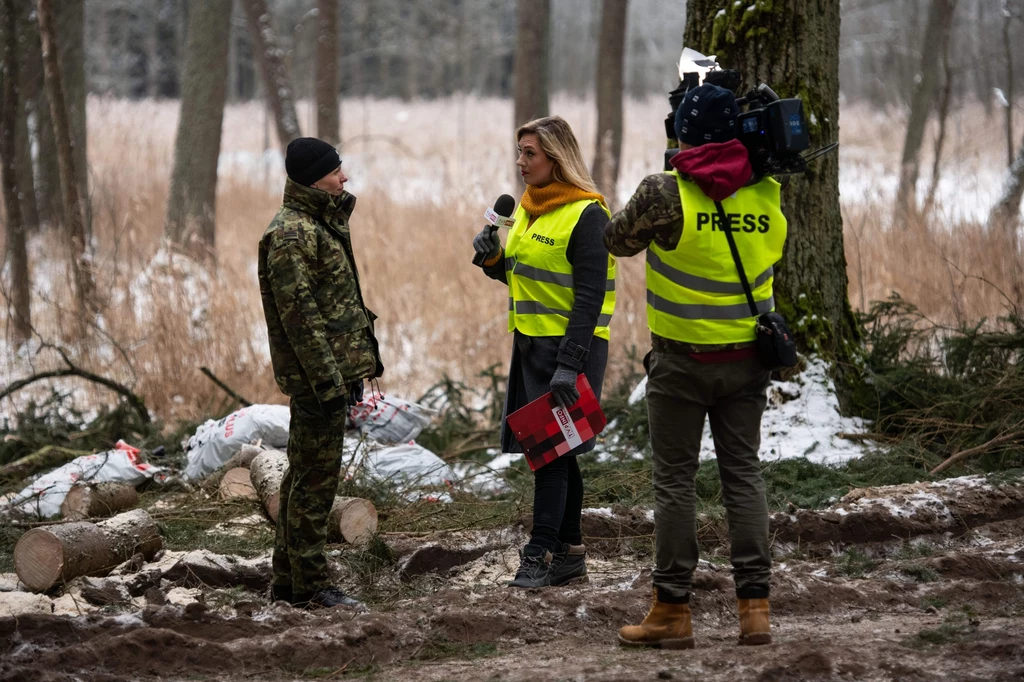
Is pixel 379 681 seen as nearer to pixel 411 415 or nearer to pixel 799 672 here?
pixel 799 672

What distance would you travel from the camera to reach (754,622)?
144 inches

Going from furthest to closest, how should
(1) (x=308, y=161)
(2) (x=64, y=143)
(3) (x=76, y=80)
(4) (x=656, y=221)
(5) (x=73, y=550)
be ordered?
1. (3) (x=76, y=80)
2. (2) (x=64, y=143)
3. (5) (x=73, y=550)
4. (1) (x=308, y=161)
5. (4) (x=656, y=221)

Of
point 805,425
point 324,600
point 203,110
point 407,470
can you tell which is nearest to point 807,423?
point 805,425

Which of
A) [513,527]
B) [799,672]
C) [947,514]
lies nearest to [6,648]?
[513,527]

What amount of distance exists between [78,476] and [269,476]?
1.50 metres

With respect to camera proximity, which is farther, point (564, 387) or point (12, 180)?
point (12, 180)

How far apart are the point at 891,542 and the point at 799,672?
1.96m

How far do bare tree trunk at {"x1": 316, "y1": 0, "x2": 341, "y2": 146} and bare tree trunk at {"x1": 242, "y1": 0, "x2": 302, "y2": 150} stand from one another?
0.42 metres

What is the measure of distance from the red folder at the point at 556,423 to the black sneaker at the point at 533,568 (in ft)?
1.51

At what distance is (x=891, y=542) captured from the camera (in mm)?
5016

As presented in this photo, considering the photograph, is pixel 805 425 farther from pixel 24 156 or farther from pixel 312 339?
pixel 24 156

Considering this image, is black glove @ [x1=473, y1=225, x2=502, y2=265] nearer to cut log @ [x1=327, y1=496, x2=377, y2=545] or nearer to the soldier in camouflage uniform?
the soldier in camouflage uniform

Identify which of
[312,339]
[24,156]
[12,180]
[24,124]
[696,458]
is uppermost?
[24,124]

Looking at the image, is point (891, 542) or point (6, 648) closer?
point (6, 648)
